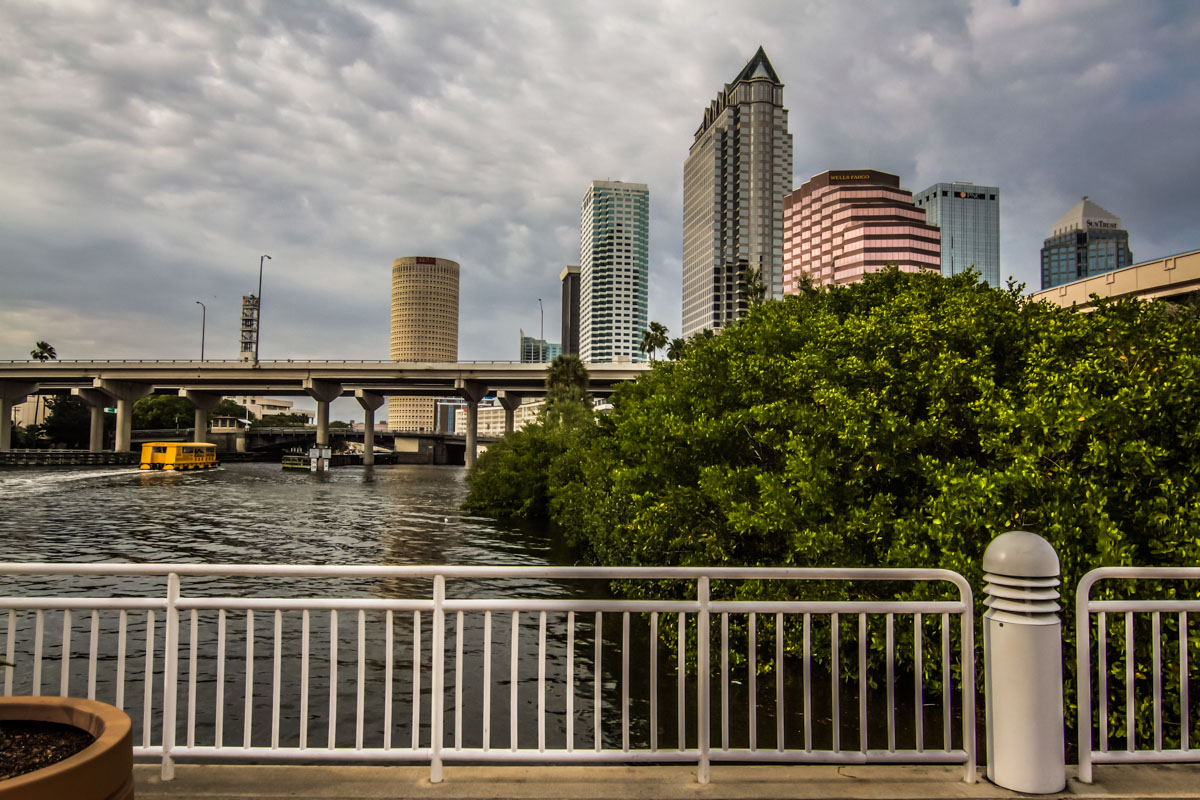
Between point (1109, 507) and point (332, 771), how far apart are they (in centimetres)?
885

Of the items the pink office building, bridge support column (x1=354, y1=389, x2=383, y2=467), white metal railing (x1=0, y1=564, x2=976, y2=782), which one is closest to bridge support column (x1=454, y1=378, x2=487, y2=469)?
bridge support column (x1=354, y1=389, x2=383, y2=467)

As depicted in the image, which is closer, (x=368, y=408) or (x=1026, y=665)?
(x=1026, y=665)

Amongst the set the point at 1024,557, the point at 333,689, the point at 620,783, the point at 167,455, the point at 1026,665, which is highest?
the point at 1024,557

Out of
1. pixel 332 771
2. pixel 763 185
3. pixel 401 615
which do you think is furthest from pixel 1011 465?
pixel 763 185

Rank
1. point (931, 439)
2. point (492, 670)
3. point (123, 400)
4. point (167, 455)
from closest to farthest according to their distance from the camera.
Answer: point (931, 439) < point (492, 670) < point (167, 455) < point (123, 400)

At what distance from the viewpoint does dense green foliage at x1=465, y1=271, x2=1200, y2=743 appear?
8523 mm

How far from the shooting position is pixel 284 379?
89.2 meters

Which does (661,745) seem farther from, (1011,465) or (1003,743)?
(1003,743)

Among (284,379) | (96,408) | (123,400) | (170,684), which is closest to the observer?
(170,684)

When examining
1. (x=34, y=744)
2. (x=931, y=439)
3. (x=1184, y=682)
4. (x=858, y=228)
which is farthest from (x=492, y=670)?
(x=858, y=228)

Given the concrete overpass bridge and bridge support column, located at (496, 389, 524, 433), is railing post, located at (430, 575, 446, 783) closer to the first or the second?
the concrete overpass bridge

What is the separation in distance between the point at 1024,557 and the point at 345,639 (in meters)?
15.7

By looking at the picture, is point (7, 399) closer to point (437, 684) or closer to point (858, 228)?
point (437, 684)

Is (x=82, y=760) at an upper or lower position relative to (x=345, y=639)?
upper
